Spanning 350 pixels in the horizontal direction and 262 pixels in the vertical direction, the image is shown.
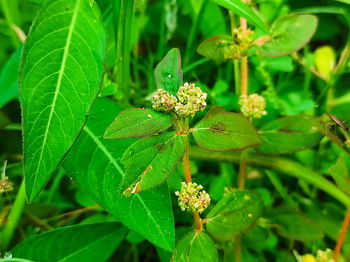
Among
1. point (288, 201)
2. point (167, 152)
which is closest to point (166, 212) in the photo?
point (167, 152)

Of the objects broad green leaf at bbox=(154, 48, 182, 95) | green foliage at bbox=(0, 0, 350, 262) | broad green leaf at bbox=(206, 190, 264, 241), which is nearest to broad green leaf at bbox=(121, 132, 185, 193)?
green foliage at bbox=(0, 0, 350, 262)

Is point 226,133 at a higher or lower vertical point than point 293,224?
higher

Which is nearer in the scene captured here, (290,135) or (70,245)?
(70,245)

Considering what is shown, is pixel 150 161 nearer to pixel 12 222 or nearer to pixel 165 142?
pixel 165 142

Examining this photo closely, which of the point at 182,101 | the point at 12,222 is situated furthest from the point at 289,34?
the point at 12,222

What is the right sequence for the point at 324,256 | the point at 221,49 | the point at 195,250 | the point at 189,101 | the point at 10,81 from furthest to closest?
the point at 10,81
the point at 221,49
the point at 324,256
the point at 195,250
the point at 189,101

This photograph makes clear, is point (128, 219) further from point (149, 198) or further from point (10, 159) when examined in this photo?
point (10, 159)

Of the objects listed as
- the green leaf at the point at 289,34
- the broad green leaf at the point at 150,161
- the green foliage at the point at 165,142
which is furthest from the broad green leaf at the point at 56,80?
the green leaf at the point at 289,34
